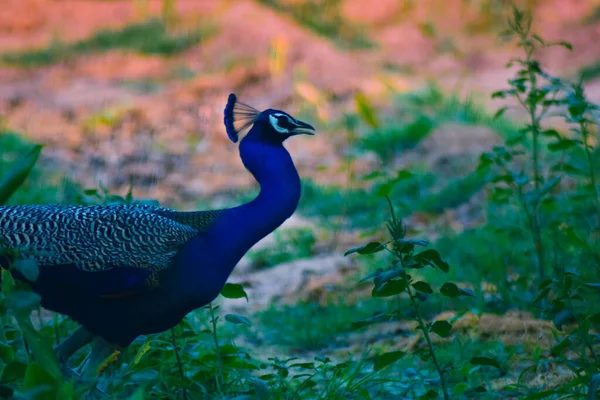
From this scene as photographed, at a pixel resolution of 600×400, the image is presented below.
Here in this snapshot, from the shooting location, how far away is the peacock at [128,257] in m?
2.55

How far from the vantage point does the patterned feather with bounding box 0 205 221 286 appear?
2.56m

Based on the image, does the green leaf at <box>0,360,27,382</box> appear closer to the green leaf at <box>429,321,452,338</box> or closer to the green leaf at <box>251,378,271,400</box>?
the green leaf at <box>251,378,271,400</box>

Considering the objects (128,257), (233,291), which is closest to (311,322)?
(233,291)

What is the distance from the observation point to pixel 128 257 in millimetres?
2576

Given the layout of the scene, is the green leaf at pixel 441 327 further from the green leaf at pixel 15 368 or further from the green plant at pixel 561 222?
the green leaf at pixel 15 368

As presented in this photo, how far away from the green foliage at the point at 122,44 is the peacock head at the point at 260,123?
20.7 feet

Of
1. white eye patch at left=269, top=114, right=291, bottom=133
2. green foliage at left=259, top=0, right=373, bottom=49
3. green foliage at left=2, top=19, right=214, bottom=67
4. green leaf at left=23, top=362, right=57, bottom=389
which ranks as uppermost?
green foliage at left=259, top=0, right=373, bottom=49

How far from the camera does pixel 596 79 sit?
859 centimetres

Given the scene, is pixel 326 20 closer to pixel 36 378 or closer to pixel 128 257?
pixel 128 257

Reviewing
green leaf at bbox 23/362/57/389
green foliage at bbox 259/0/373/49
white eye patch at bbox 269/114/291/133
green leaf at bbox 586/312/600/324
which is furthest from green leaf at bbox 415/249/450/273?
green foliage at bbox 259/0/373/49

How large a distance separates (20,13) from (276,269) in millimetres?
6454

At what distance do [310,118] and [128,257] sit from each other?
4918mm

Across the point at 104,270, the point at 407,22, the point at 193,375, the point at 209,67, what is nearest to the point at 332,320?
the point at 193,375

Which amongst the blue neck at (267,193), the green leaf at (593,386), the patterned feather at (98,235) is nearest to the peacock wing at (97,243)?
the patterned feather at (98,235)
